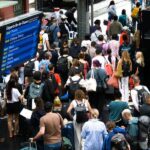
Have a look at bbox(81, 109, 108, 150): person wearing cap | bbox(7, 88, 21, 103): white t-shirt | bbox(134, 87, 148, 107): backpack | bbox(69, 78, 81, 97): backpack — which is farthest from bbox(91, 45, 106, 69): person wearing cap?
bbox(81, 109, 108, 150): person wearing cap

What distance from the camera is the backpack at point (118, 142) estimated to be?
11586 millimetres

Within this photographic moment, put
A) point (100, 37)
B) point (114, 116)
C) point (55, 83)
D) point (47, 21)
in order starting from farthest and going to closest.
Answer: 1. point (47, 21)
2. point (100, 37)
3. point (55, 83)
4. point (114, 116)

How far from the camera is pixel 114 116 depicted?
1373 centimetres

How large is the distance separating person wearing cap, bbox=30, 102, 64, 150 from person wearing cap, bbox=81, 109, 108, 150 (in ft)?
1.90

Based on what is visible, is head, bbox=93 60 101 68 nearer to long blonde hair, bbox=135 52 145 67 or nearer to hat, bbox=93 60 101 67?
hat, bbox=93 60 101 67

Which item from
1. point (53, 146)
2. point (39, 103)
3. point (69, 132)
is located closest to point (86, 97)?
point (69, 132)

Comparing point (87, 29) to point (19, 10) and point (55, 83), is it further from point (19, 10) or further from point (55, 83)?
point (55, 83)

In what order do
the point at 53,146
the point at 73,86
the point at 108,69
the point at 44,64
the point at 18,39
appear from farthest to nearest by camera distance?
the point at 44,64 < the point at 108,69 < the point at 73,86 < the point at 53,146 < the point at 18,39

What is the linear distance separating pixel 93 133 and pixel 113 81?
4.30 m

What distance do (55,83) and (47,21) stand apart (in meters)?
9.31

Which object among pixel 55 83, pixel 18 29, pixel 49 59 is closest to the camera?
pixel 18 29

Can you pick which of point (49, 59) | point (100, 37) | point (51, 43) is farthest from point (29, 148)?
point (51, 43)

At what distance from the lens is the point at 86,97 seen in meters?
14.1

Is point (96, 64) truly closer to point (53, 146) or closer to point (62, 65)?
point (62, 65)
